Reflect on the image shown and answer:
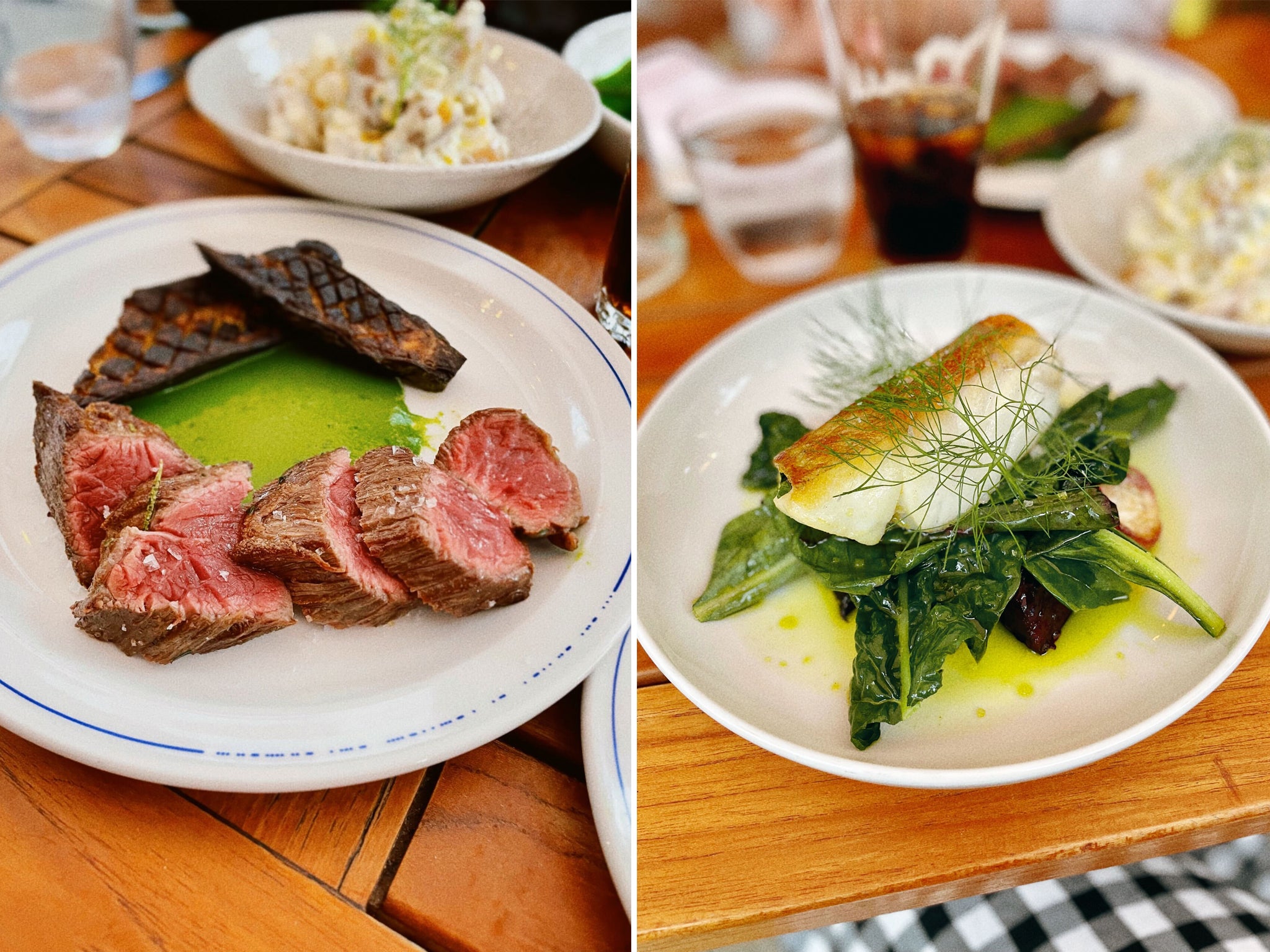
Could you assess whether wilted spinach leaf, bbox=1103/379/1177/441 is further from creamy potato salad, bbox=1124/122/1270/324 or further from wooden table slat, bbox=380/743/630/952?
wooden table slat, bbox=380/743/630/952

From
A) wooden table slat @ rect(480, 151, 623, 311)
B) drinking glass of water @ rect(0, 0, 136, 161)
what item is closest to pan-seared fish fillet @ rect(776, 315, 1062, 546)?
wooden table slat @ rect(480, 151, 623, 311)

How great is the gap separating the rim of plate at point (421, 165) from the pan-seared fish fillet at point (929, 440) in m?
0.45

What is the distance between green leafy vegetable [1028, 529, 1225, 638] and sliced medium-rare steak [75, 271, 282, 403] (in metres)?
0.66

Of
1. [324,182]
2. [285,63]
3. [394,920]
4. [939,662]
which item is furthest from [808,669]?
[285,63]

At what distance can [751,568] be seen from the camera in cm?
73

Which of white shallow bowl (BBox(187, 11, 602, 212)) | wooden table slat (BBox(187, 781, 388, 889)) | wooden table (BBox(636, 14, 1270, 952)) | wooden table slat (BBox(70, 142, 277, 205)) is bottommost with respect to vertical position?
wooden table (BBox(636, 14, 1270, 952))

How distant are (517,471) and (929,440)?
296 mm

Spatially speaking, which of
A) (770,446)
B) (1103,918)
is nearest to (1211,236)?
(770,446)

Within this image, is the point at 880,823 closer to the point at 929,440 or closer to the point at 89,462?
the point at 929,440

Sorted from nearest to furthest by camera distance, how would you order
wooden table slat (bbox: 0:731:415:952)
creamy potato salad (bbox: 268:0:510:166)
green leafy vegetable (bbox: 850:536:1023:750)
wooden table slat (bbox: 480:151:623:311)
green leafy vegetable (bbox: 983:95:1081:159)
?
wooden table slat (bbox: 0:731:415:952)
green leafy vegetable (bbox: 850:536:1023:750)
wooden table slat (bbox: 480:151:623:311)
creamy potato salad (bbox: 268:0:510:166)
green leafy vegetable (bbox: 983:95:1081:159)

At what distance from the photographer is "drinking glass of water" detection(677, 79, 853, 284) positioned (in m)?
1.12

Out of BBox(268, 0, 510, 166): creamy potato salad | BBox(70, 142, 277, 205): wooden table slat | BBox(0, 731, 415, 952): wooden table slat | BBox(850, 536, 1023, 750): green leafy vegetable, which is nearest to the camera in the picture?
BBox(0, 731, 415, 952): wooden table slat

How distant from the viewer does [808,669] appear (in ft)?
2.24

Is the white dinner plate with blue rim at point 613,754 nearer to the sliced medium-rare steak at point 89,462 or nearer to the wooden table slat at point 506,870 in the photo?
the wooden table slat at point 506,870
